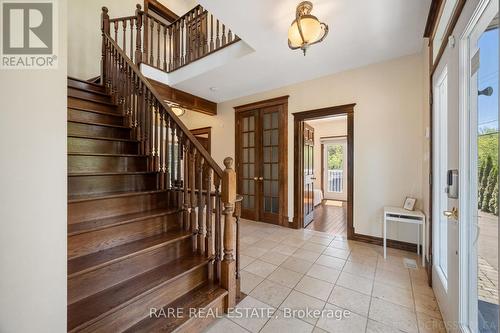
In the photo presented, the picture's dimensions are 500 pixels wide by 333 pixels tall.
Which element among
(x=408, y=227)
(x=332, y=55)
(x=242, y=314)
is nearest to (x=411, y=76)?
(x=332, y=55)

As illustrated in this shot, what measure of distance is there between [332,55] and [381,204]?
2224mm

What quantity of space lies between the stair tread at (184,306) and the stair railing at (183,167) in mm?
100

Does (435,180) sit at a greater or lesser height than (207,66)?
lesser

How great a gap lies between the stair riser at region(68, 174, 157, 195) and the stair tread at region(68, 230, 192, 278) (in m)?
0.68

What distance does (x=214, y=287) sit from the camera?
1.68 m

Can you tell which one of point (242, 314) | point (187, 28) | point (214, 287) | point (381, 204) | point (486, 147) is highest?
point (187, 28)

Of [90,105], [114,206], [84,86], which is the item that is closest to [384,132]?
[114,206]

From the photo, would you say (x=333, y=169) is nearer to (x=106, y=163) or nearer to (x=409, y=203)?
(x=409, y=203)

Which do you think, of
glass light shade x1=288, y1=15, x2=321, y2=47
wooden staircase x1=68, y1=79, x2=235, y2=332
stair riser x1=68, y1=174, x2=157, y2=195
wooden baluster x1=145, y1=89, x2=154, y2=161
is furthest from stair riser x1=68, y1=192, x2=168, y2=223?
glass light shade x1=288, y1=15, x2=321, y2=47

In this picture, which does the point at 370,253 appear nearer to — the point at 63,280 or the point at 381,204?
the point at 381,204

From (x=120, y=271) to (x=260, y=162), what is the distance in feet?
10.4

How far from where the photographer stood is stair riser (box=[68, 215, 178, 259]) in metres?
1.39

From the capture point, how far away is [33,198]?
2.37 feet

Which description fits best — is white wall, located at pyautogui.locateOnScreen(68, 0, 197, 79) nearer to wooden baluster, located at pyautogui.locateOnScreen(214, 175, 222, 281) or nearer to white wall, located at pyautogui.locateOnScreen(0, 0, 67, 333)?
wooden baluster, located at pyautogui.locateOnScreen(214, 175, 222, 281)
